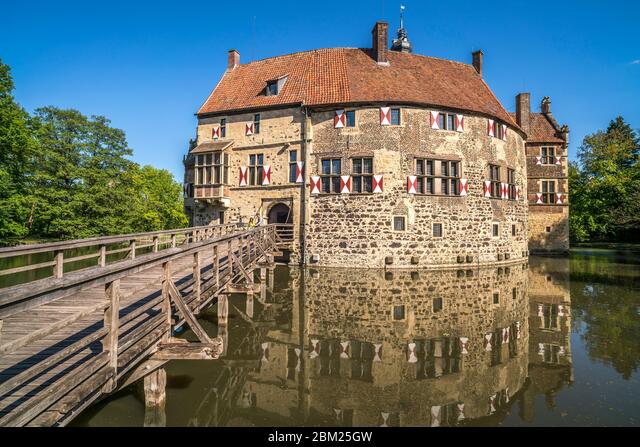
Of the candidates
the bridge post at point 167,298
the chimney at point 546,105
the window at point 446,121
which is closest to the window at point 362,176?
the window at point 446,121

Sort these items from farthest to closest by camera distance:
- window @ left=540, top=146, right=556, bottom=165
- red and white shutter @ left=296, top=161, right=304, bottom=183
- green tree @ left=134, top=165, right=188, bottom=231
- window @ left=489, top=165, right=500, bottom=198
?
1. green tree @ left=134, top=165, right=188, bottom=231
2. window @ left=540, top=146, right=556, bottom=165
3. window @ left=489, top=165, right=500, bottom=198
4. red and white shutter @ left=296, top=161, right=304, bottom=183

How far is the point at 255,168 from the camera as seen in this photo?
68.0 ft

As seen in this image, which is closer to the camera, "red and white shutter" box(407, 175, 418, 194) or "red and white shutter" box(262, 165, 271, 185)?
"red and white shutter" box(407, 175, 418, 194)

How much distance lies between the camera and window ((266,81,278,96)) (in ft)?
68.2

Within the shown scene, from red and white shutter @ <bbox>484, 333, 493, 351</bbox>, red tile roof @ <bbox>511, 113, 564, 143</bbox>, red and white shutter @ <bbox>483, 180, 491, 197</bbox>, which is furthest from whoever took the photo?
red tile roof @ <bbox>511, 113, 564, 143</bbox>

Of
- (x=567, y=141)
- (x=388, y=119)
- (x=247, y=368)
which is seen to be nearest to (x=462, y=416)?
(x=247, y=368)

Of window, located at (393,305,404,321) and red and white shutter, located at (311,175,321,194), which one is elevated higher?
red and white shutter, located at (311,175,321,194)

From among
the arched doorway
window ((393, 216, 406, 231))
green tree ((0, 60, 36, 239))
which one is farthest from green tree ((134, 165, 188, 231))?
window ((393, 216, 406, 231))

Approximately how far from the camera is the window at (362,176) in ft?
61.0

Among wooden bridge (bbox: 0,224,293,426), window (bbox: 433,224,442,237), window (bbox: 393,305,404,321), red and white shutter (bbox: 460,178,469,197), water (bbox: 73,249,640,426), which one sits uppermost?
red and white shutter (bbox: 460,178,469,197)

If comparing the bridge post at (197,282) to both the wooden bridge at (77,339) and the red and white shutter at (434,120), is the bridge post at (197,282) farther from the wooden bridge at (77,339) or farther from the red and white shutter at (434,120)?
the red and white shutter at (434,120)

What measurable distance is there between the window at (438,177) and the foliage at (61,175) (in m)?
22.7

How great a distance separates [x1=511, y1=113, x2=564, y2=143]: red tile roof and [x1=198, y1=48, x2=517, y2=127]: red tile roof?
6831 millimetres

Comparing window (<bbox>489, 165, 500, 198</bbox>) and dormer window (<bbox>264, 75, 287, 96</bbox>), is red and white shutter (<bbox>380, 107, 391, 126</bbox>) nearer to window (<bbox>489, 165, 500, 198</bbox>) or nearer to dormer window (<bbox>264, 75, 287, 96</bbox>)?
dormer window (<bbox>264, 75, 287, 96</bbox>)
